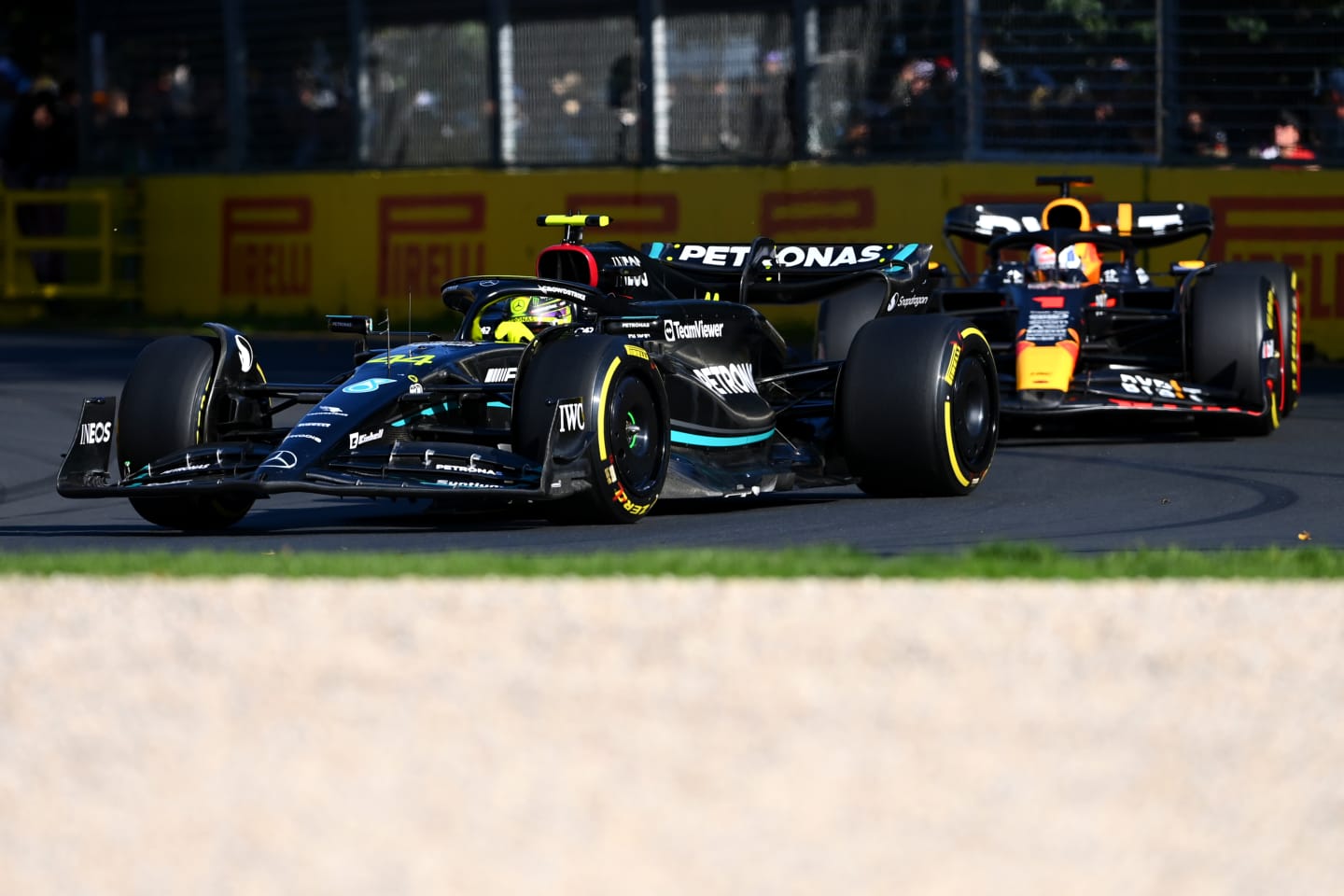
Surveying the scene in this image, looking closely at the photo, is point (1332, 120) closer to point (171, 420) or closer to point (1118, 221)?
point (1118, 221)

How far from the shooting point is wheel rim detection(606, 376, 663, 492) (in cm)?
866

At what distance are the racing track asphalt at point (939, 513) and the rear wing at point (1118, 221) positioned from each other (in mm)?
1428

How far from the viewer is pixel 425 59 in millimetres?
20891

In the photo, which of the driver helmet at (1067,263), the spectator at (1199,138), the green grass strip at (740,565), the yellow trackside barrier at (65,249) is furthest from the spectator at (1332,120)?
the yellow trackside barrier at (65,249)

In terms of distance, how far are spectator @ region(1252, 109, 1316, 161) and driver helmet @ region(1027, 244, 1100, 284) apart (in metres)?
4.09

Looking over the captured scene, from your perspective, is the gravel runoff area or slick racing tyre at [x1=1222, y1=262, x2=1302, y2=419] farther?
slick racing tyre at [x1=1222, y1=262, x2=1302, y2=419]

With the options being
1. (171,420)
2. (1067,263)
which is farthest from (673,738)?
(1067,263)

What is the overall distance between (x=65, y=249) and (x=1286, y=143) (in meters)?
12.0

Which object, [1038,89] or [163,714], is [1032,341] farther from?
[163,714]

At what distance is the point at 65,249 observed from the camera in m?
22.7

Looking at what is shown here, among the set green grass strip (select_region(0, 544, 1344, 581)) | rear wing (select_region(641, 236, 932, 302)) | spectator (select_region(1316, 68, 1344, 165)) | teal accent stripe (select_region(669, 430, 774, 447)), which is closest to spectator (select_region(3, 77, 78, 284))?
spectator (select_region(1316, 68, 1344, 165))

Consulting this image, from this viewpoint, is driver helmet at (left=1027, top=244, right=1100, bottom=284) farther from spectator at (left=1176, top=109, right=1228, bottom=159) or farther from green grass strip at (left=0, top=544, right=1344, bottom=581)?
green grass strip at (left=0, top=544, right=1344, bottom=581)

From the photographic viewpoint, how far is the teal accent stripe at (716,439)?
371 inches

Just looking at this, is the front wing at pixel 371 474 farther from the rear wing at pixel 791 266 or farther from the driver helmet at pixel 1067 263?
the driver helmet at pixel 1067 263
